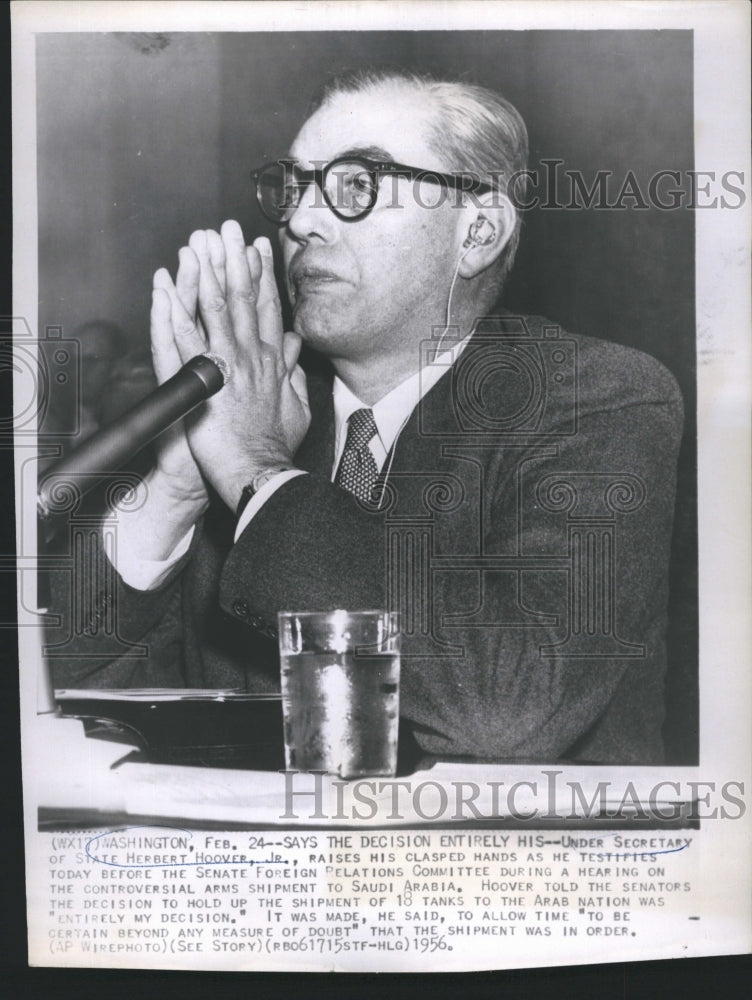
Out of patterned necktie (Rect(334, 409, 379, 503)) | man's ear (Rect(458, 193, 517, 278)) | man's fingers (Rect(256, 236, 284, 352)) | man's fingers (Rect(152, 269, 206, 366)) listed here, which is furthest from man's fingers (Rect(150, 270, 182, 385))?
man's ear (Rect(458, 193, 517, 278))

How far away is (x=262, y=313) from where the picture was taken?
3.75 feet

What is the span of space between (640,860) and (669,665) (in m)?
0.23

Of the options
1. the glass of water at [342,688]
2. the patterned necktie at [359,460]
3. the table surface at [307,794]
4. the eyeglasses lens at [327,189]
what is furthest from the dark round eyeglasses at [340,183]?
the table surface at [307,794]

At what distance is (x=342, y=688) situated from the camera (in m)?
1.10

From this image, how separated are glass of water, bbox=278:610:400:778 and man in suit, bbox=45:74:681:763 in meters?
0.02

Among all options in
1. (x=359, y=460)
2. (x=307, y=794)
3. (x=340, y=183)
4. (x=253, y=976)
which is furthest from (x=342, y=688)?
(x=340, y=183)

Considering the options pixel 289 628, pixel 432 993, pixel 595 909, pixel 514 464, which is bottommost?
pixel 432 993

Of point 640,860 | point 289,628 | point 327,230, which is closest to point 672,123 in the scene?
point 327,230

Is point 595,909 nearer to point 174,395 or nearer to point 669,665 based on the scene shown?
point 669,665

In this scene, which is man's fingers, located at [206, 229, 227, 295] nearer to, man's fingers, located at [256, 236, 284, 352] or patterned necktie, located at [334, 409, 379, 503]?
man's fingers, located at [256, 236, 284, 352]

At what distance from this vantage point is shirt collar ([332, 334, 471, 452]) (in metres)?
1.14

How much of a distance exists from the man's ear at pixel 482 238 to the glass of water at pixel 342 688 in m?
0.42

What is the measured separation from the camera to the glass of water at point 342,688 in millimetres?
1101

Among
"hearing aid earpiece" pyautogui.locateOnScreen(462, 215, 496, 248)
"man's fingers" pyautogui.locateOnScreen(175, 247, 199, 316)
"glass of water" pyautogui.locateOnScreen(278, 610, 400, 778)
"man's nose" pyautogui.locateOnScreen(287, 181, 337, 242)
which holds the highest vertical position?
"man's nose" pyautogui.locateOnScreen(287, 181, 337, 242)
